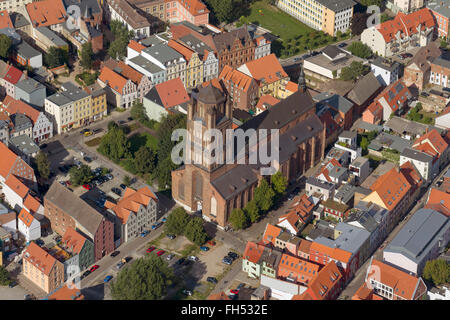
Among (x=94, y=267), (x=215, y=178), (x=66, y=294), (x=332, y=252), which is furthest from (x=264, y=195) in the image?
(x=66, y=294)

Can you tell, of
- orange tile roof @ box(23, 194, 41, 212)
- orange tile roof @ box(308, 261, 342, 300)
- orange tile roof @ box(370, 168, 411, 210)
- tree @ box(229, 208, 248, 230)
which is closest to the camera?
orange tile roof @ box(308, 261, 342, 300)

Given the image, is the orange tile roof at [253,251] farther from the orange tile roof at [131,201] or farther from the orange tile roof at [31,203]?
the orange tile roof at [31,203]

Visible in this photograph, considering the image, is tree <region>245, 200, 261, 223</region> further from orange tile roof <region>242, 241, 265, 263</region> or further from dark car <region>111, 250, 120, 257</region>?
dark car <region>111, 250, 120, 257</region>

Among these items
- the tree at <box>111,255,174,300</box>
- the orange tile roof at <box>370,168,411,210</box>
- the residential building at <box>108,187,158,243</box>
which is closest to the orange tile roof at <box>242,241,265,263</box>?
the tree at <box>111,255,174,300</box>

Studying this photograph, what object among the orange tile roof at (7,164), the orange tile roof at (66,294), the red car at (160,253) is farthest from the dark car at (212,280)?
the orange tile roof at (7,164)

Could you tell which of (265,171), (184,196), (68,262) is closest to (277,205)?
(265,171)

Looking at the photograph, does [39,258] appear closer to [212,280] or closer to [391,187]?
[212,280]
